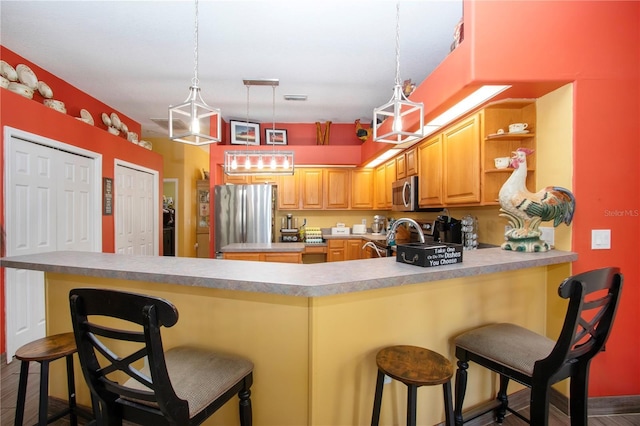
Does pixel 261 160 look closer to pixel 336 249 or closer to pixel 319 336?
pixel 336 249

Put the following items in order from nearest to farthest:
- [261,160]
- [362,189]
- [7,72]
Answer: [7,72] < [261,160] < [362,189]

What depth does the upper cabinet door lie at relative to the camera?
7.61ft

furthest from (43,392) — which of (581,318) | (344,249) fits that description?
(344,249)

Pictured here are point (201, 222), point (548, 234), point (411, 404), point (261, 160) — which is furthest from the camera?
point (201, 222)

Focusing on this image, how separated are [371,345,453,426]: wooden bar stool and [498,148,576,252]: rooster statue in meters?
1.08

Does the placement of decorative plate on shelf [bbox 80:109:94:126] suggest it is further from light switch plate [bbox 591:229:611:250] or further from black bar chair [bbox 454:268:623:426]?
light switch plate [bbox 591:229:611:250]

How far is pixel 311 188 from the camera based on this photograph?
4.76 m

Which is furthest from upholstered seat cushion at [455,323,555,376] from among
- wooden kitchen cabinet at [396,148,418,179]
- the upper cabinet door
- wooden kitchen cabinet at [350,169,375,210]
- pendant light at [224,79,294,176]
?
wooden kitchen cabinet at [350,169,375,210]

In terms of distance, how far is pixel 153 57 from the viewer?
9.11 feet

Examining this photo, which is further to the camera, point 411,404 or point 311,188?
point 311,188

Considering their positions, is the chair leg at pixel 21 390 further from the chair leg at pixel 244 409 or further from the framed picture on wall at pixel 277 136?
the framed picture on wall at pixel 277 136

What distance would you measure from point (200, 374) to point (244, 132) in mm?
4113

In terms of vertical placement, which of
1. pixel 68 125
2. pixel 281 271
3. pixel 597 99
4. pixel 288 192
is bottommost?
pixel 281 271

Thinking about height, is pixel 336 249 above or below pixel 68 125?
below
